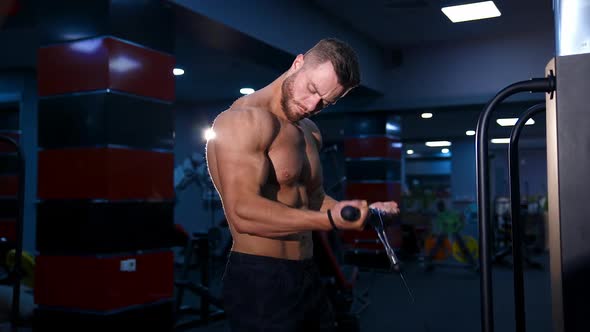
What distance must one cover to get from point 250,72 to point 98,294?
14.2ft

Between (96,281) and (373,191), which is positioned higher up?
(373,191)

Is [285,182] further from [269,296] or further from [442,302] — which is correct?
[442,302]

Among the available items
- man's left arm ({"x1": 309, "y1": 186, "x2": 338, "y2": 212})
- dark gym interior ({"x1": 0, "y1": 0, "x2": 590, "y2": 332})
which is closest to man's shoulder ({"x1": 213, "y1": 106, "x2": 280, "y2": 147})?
man's left arm ({"x1": 309, "y1": 186, "x2": 338, "y2": 212})

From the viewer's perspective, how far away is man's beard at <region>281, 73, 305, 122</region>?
1.54 m

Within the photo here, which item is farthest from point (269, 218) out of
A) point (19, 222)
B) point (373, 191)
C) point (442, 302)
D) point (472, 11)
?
point (373, 191)

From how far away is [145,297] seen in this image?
11.2ft

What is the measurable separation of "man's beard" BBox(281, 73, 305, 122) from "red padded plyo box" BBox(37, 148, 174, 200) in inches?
74.8

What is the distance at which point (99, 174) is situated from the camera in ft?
10.5

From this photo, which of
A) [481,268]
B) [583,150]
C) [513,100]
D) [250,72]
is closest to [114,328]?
[481,268]

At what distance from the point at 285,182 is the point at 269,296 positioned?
0.32 metres

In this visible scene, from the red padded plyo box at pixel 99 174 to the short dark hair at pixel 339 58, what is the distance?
206 cm

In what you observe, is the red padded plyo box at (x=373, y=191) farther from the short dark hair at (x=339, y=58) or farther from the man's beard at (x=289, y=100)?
the short dark hair at (x=339, y=58)

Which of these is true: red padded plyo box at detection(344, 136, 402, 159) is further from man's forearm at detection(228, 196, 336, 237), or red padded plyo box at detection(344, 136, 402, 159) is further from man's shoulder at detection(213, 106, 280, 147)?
man's forearm at detection(228, 196, 336, 237)

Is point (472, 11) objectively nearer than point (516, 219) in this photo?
No
